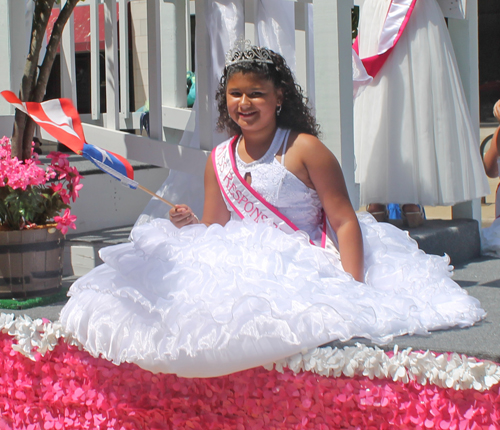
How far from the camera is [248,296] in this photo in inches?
67.7

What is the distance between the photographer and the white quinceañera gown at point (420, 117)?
3.17 metres

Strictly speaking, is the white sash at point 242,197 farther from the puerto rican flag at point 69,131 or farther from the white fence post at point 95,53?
the white fence post at point 95,53

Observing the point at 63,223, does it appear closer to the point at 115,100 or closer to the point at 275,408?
the point at 275,408

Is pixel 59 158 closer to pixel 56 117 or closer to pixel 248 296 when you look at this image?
pixel 56 117

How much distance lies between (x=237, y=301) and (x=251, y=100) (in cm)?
78

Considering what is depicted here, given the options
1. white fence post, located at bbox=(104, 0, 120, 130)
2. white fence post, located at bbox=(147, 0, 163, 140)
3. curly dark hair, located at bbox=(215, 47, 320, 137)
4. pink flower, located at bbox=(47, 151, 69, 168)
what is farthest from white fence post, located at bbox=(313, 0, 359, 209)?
white fence post, located at bbox=(104, 0, 120, 130)

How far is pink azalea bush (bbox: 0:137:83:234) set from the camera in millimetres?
2268

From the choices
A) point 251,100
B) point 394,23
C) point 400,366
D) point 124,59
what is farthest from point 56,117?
point 124,59

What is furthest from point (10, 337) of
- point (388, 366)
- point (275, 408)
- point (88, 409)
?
point (388, 366)

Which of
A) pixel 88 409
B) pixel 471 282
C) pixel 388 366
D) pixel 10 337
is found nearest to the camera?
pixel 388 366

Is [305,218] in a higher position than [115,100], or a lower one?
lower

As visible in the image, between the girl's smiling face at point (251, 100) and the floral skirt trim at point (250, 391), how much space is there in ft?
2.85

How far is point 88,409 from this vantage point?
1.99m

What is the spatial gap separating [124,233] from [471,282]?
1715 millimetres
